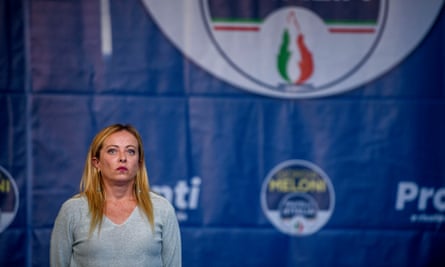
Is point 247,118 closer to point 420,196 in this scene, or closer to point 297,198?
point 297,198

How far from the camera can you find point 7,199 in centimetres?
328

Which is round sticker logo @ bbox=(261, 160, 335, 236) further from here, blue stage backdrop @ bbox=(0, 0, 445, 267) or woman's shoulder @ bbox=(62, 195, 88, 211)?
woman's shoulder @ bbox=(62, 195, 88, 211)

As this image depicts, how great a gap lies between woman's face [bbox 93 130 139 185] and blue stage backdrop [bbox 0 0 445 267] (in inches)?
44.3

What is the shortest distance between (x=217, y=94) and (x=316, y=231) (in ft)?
2.86

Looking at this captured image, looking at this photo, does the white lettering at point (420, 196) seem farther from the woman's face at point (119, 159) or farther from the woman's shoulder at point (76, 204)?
the woman's shoulder at point (76, 204)

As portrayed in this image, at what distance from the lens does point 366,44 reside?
10.9ft

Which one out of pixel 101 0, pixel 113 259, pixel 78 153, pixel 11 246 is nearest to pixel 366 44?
pixel 101 0

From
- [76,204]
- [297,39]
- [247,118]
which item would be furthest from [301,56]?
[76,204]

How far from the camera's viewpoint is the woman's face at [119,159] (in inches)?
84.7

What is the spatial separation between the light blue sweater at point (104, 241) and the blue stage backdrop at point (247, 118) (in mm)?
1209

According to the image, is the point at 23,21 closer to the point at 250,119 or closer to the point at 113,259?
the point at 250,119

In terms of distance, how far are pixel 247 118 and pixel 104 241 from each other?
4.68 feet

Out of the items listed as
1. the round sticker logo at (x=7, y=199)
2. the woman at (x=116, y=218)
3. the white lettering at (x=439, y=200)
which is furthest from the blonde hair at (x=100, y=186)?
the white lettering at (x=439, y=200)

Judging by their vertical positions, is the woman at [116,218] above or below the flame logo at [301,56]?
below
